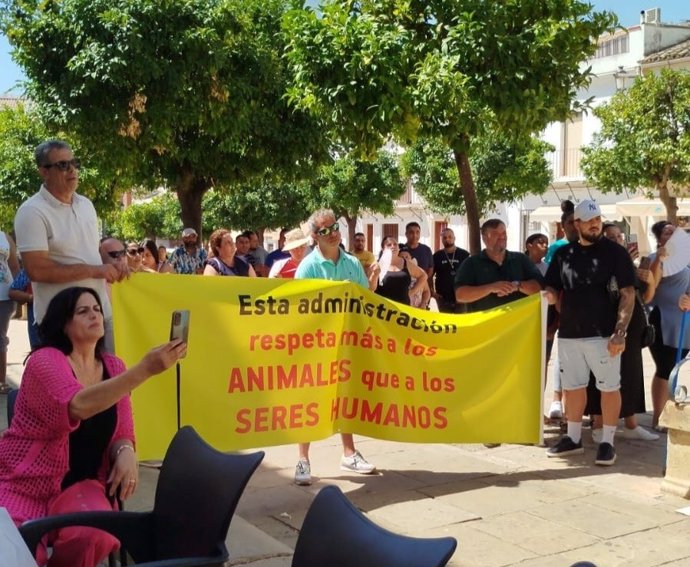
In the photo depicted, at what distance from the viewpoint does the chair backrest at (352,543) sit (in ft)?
7.29

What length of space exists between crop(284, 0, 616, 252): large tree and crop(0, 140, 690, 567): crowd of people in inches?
34.1

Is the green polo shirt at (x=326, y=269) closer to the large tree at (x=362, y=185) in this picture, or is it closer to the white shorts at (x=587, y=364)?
the white shorts at (x=587, y=364)

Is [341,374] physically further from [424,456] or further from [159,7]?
[159,7]

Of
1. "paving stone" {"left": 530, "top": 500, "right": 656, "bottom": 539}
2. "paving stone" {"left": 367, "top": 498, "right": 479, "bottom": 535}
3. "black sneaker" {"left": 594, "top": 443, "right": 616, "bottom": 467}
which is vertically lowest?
"paving stone" {"left": 367, "top": 498, "right": 479, "bottom": 535}

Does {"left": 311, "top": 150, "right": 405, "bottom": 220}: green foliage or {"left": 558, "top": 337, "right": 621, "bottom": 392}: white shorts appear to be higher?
{"left": 311, "top": 150, "right": 405, "bottom": 220}: green foliage

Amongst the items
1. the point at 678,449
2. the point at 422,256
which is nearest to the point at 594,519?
the point at 678,449

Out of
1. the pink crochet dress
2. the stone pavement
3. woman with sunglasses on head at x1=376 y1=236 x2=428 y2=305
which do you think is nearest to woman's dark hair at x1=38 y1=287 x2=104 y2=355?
the pink crochet dress

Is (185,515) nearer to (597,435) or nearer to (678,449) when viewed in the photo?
(678,449)

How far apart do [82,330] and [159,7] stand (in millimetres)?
10992

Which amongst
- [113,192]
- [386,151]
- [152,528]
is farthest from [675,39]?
[152,528]

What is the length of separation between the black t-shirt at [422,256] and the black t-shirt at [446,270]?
39cm

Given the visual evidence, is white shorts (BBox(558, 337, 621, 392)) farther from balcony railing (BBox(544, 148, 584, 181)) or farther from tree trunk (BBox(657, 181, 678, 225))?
balcony railing (BBox(544, 148, 584, 181))

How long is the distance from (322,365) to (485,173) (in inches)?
1136

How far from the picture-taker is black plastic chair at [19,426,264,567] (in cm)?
297
